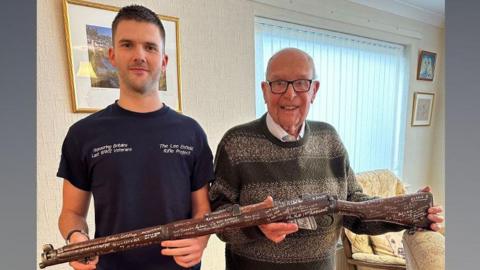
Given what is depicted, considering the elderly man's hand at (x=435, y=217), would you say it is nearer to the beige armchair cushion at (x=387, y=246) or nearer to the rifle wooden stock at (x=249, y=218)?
the rifle wooden stock at (x=249, y=218)

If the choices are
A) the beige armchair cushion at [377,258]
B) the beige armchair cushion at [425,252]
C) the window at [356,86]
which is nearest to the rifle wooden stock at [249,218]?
the beige armchair cushion at [425,252]

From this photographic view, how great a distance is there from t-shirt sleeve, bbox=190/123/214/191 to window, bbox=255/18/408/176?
5.27 feet

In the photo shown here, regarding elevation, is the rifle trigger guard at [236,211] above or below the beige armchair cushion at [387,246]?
above

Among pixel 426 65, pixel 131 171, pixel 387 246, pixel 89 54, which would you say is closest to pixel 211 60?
pixel 89 54

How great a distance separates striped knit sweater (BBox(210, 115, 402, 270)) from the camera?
3.15 ft

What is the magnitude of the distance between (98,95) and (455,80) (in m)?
1.63

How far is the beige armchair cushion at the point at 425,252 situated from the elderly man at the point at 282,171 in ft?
2.58

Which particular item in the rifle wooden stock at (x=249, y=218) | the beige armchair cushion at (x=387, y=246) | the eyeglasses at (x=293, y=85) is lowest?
the beige armchair cushion at (x=387, y=246)

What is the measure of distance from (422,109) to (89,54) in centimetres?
362

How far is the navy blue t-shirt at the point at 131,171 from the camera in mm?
789

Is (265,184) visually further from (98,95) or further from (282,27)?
(282,27)

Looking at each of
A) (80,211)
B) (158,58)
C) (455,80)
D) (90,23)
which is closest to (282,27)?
(90,23)

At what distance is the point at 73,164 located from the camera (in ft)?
2.64

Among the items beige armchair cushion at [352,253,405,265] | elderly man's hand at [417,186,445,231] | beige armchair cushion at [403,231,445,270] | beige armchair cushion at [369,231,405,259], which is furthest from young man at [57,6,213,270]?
beige armchair cushion at [369,231,405,259]
